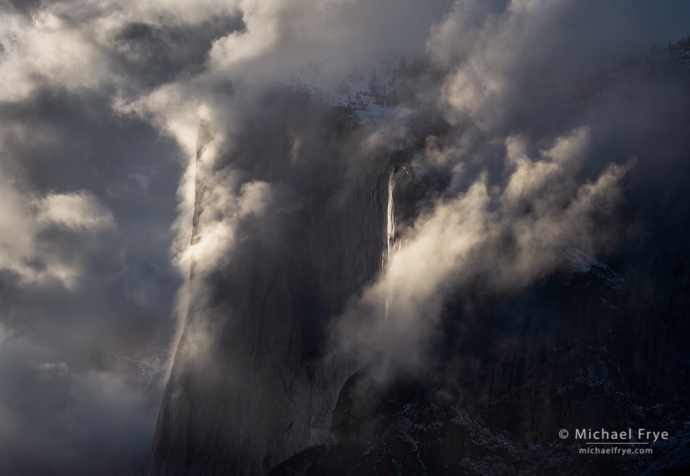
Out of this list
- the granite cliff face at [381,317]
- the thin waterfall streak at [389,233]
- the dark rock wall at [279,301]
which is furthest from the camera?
the dark rock wall at [279,301]

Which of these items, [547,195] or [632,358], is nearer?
[632,358]

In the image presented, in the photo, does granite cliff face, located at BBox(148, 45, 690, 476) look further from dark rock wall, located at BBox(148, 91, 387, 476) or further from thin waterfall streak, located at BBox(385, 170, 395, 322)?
thin waterfall streak, located at BBox(385, 170, 395, 322)

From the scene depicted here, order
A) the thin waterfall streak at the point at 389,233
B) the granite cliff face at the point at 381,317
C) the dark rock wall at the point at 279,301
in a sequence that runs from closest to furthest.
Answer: the granite cliff face at the point at 381,317 < the thin waterfall streak at the point at 389,233 < the dark rock wall at the point at 279,301

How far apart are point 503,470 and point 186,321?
185 ft

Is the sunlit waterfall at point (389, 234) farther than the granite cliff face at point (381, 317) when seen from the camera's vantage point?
Yes

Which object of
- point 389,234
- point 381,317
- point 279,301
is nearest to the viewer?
point 389,234

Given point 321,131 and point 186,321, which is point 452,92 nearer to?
point 321,131

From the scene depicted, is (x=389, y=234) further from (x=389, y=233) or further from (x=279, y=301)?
(x=279, y=301)

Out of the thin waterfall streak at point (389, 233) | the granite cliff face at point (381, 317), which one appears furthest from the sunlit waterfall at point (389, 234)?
the granite cliff face at point (381, 317)

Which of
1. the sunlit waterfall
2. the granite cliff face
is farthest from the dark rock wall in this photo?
the sunlit waterfall

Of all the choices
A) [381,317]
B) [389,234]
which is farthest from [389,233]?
[381,317]

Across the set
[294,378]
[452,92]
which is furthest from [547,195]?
[294,378]

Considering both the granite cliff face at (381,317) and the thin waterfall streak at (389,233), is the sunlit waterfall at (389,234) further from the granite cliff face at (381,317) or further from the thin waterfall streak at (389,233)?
the granite cliff face at (381,317)

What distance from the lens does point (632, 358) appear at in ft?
210
